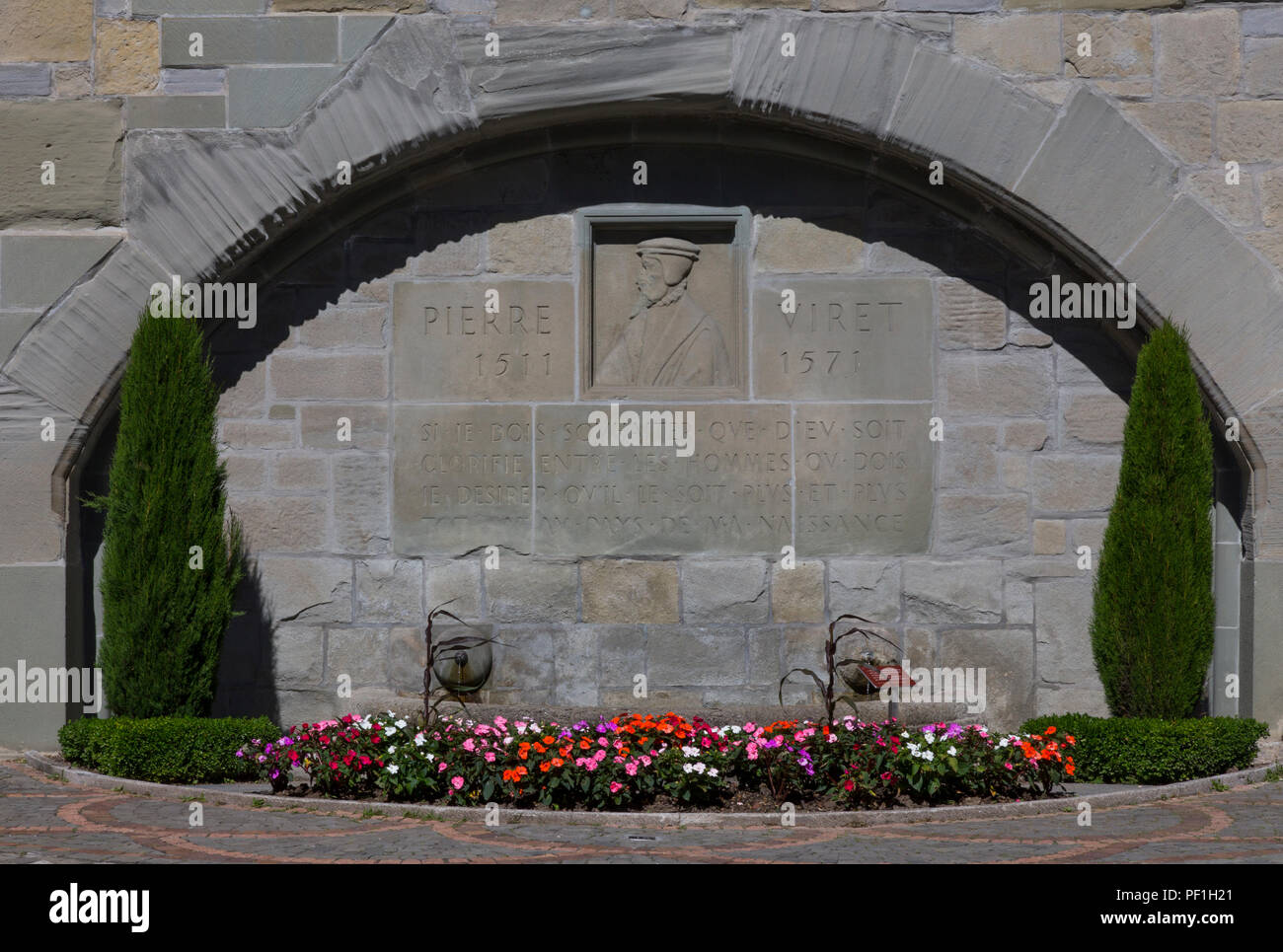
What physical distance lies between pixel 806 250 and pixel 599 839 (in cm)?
488

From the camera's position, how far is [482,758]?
26.3 ft

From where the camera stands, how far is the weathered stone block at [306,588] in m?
10.5

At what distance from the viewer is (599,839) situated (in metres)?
7.14

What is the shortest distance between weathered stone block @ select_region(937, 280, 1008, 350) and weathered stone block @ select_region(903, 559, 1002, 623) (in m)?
1.51

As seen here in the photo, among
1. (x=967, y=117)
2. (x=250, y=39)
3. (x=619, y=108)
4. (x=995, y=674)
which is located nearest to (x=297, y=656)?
(x=250, y=39)

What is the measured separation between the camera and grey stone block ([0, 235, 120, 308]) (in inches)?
400

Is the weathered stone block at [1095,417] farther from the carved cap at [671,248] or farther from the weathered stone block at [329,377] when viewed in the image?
the weathered stone block at [329,377]

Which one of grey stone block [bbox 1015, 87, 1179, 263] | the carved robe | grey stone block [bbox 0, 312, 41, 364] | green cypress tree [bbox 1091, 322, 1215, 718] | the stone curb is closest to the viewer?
the stone curb

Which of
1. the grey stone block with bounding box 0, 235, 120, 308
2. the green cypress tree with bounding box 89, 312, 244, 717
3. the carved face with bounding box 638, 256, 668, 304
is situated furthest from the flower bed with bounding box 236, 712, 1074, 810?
the grey stone block with bounding box 0, 235, 120, 308

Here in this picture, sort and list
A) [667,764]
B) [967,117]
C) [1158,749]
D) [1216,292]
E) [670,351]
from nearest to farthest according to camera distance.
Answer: [667,764]
[1158,749]
[1216,292]
[967,117]
[670,351]

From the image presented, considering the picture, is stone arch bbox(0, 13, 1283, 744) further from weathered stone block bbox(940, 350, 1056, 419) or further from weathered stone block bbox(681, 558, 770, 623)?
weathered stone block bbox(681, 558, 770, 623)

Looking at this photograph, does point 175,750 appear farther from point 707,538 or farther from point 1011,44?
point 1011,44

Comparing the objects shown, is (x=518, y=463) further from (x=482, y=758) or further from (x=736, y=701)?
(x=482, y=758)

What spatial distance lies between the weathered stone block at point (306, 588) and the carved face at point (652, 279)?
2814 millimetres
